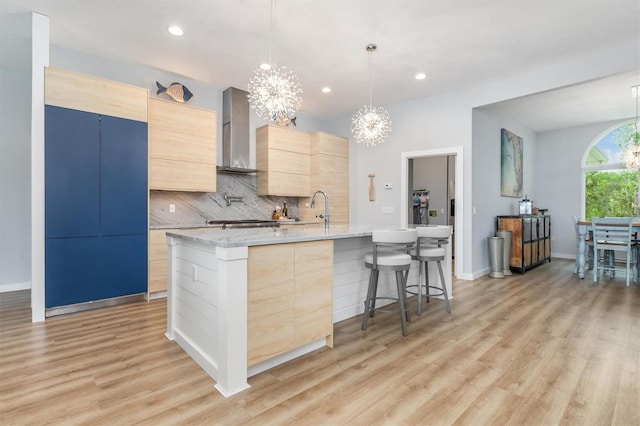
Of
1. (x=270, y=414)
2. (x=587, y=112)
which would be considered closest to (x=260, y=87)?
(x=270, y=414)

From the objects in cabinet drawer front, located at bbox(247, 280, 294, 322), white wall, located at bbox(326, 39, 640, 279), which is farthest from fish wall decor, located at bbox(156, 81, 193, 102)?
cabinet drawer front, located at bbox(247, 280, 294, 322)

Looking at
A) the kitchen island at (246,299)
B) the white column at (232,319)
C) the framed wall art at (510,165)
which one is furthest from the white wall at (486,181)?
the white column at (232,319)

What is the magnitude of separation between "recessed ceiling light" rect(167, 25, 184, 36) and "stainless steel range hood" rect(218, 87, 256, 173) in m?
1.63

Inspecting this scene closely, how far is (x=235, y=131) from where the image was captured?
5.16 m

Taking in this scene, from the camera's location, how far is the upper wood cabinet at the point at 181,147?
4074 mm

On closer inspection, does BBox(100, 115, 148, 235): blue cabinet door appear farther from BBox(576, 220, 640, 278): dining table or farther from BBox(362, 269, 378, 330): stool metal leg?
BBox(576, 220, 640, 278): dining table

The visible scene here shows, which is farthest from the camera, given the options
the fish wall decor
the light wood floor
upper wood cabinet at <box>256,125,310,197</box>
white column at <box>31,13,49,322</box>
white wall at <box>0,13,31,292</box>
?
upper wood cabinet at <box>256,125,310,197</box>

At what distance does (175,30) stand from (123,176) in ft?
5.58

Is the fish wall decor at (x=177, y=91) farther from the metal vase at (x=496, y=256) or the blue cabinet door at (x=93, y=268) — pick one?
the metal vase at (x=496, y=256)

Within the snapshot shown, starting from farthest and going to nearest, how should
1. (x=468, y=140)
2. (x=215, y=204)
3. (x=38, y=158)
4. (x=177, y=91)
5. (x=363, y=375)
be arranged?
(x=215, y=204) → (x=468, y=140) → (x=177, y=91) → (x=38, y=158) → (x=363, y=375)

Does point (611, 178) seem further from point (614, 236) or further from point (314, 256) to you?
point (314, 256)

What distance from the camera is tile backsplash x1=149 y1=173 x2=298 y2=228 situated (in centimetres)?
454

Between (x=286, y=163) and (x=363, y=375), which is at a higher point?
(x=286, y=163)

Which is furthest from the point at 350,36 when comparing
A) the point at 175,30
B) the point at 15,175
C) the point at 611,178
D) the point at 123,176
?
the point at 611,178
